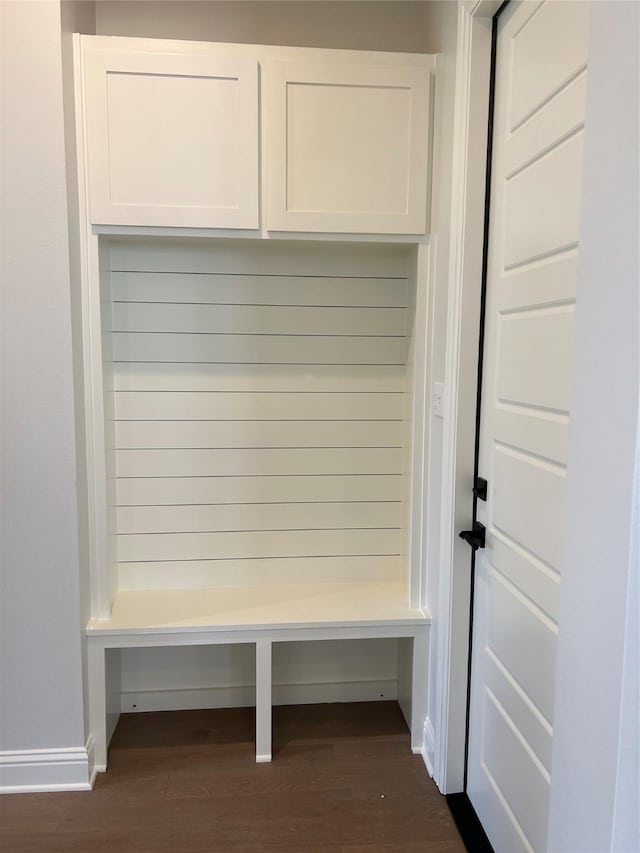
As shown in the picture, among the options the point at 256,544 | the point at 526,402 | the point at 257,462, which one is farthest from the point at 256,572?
the point at 526,402

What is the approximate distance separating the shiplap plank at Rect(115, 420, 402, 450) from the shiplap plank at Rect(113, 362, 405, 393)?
0.44 ft

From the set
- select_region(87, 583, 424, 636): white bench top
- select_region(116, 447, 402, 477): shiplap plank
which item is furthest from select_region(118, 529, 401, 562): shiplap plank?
select_region(116, 447, 402, 477): shiplap plank

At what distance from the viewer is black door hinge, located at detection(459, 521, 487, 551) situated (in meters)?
1.73

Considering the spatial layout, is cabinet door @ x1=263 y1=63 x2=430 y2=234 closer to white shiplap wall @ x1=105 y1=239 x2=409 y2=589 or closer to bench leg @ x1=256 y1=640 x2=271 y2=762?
white shiplap wall @ x1=105 y1=239 x2=409 y2=589

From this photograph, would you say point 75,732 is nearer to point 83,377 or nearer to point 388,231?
point 83,377

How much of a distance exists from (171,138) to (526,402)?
1358 millimetres

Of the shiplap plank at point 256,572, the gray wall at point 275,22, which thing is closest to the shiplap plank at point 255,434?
the shiplap plank at point 256,572

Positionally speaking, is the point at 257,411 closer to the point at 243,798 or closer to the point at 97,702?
the point at 97,702

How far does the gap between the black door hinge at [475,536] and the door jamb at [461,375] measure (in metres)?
0.03

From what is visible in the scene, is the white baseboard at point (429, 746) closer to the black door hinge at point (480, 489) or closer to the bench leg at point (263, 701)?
the bench leg at point (263, 701)

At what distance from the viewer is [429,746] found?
2039 millimetres

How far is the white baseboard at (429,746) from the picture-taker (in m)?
2.00

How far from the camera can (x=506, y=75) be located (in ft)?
5.21

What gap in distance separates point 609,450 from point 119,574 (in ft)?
6.34
